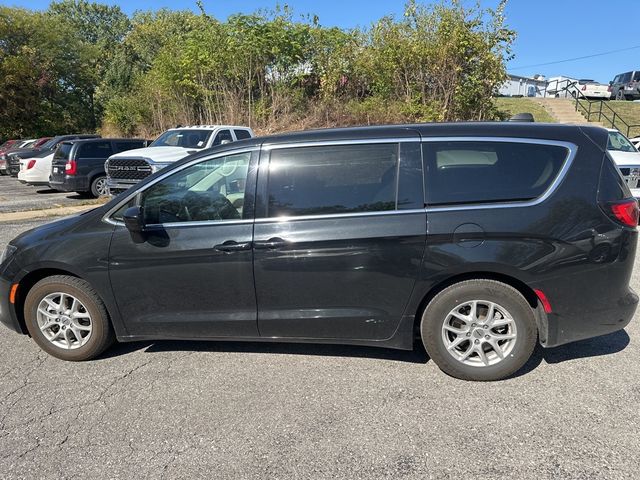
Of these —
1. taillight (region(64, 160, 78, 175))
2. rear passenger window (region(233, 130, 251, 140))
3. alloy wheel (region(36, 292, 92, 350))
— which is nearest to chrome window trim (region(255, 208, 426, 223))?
alloy wheel (region(36, 292, 92, 350))

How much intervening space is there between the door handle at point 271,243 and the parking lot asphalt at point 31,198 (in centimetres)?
1151

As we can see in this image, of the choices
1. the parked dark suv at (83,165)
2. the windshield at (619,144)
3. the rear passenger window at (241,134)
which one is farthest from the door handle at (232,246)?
the parked dark suv at (83,165)

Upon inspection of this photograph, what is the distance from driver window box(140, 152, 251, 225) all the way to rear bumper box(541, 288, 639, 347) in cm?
240

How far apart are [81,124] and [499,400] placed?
1605 inches

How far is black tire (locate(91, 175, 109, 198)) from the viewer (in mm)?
14125

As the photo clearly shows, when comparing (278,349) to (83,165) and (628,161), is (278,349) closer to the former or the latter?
(628,161)

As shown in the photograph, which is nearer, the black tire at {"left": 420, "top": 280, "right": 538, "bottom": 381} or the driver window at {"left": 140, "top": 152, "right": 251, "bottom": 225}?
the black tire at {"left": 420, "top": 280, "right": 538, "bottom": 381}

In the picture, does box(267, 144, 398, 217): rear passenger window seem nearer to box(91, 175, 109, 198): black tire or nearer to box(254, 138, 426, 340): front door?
box(254, 138, 426, 340): front door

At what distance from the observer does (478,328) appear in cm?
333

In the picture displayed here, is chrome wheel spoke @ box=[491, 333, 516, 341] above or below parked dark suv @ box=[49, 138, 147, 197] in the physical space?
below

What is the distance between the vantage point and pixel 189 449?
276cm

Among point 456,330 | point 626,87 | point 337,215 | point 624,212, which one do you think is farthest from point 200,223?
point 626,87

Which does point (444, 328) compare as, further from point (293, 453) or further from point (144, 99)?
point (144, 99)

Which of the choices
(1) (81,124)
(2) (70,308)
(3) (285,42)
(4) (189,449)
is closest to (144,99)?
(3) (285,42)
